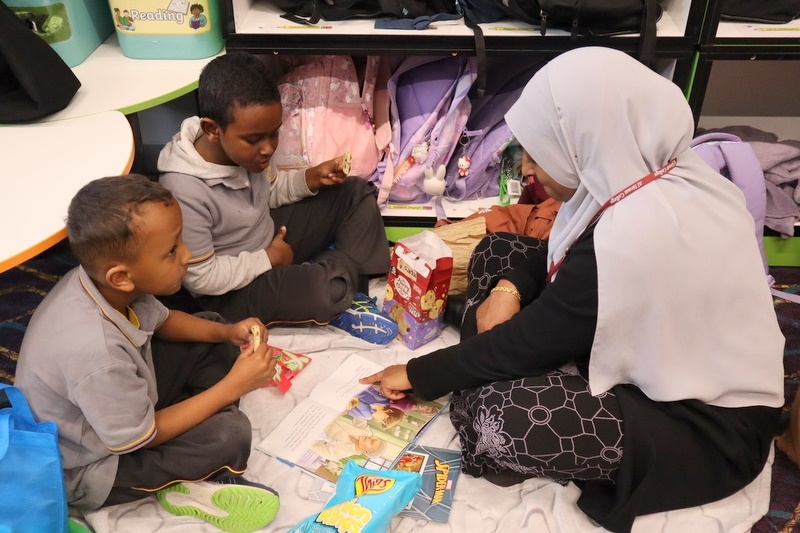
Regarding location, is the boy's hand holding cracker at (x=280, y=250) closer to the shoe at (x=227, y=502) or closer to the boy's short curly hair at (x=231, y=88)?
the boy's short curly hair at (x=231, y=88)

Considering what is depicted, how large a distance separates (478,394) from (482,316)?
0.24 metres

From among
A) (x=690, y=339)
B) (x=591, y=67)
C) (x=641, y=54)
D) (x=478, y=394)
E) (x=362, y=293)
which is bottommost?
(x=362, y=293)

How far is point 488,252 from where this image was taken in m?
1.80

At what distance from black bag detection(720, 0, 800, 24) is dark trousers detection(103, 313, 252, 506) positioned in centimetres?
170

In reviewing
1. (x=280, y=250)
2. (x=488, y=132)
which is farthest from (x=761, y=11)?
(x=280, y=250)

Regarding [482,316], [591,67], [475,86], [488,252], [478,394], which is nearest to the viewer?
[591,67]

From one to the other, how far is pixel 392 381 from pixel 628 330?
1.80 feet

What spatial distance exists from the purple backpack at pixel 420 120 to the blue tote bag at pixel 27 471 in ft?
4.05

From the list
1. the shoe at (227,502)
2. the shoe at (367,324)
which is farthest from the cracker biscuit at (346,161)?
the shoe at (227,502)

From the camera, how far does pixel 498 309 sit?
5.34ft

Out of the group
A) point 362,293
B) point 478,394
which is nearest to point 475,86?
point 362,293

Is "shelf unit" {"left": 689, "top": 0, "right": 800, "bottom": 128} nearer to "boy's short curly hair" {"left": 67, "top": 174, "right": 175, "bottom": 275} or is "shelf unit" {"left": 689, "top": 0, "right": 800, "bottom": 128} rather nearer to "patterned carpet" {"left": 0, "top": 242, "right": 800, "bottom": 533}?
"patterned carpet" {"left": 0, "top": 242, "right": 800, "bottom": 533}

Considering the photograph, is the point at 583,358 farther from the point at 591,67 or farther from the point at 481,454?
the point at 591,67

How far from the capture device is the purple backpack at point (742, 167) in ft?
6.25
